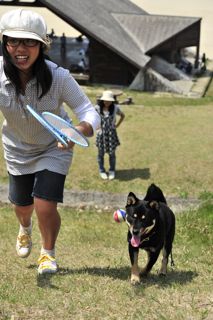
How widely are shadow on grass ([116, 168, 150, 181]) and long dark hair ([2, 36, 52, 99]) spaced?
22.7 ft

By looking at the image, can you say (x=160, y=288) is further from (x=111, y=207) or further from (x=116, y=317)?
(x=111, y=207)

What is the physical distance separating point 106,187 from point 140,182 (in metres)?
0.72

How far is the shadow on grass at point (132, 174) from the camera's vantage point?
11.1 m

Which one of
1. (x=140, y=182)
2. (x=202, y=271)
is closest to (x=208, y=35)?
(x=140, y=182)

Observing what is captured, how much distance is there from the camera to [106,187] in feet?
35.1

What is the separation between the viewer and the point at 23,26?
13.4ft

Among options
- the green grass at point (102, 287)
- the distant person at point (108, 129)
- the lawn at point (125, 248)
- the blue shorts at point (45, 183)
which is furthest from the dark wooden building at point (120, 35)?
the blue shorts at point (45, 183)

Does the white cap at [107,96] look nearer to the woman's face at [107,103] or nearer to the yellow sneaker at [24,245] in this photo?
the woman's face at [107,103]

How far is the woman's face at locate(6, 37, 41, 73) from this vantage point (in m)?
4.13

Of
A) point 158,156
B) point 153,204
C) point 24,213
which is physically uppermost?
point 153,204

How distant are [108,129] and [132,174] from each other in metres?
1.33

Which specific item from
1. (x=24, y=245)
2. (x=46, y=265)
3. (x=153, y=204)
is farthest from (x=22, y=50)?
(x=24, y=245)

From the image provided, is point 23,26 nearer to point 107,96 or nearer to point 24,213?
point 24,213

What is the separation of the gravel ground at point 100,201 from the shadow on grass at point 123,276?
4341 millimetres
